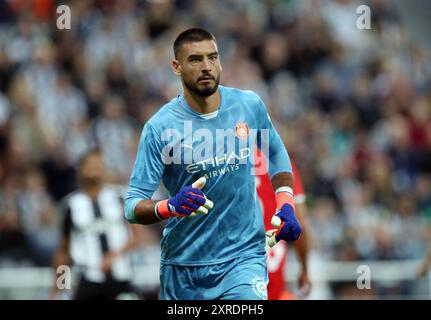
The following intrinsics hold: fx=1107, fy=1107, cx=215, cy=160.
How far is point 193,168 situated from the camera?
7.22 m

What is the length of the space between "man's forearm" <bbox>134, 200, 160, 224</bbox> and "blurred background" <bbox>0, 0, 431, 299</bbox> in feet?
16.8

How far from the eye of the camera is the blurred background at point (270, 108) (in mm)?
13492

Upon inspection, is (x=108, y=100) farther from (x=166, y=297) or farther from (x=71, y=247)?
(x=166, y=297)

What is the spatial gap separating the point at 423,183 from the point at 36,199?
5.33m

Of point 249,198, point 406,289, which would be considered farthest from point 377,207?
point 249,198

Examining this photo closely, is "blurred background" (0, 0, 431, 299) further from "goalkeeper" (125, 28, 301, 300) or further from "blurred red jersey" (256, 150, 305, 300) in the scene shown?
"goalkeeper" (125, 28, 301, 300)

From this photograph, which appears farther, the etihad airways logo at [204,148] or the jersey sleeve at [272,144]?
the jersey sleeve at [272,144]

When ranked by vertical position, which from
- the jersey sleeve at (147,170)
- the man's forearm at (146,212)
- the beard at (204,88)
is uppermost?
the beard at (204,88)

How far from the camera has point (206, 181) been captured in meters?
7.22

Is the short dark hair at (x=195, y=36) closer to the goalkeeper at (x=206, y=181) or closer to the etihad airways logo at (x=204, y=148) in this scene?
the goalkeeper at (x=206, y=181)

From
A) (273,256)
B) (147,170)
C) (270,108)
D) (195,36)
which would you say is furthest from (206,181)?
(270,108)

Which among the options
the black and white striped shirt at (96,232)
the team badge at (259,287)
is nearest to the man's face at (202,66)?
the team badge at (259,287)

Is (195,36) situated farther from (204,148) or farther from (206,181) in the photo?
(206,181)

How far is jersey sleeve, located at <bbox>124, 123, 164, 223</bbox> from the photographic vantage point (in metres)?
7.15
